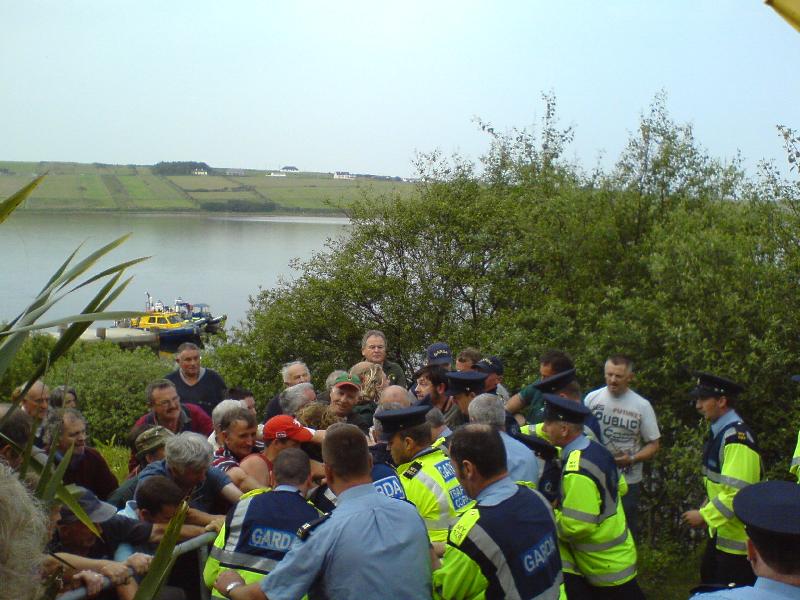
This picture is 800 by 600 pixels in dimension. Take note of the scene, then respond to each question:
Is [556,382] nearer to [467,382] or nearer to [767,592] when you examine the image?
[467,382]

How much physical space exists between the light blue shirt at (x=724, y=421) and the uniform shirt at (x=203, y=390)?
475 cm

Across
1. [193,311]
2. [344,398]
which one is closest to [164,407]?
[344,398]

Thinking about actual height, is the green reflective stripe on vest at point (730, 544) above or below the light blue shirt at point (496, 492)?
below

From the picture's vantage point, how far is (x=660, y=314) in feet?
27.2

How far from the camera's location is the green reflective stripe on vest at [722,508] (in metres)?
5.48

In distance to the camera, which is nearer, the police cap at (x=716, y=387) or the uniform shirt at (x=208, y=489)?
the uniform shirt at (x=208, y=489)

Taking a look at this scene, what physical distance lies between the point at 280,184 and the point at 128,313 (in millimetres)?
62143

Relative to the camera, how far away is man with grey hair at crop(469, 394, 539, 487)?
4746 millimetres

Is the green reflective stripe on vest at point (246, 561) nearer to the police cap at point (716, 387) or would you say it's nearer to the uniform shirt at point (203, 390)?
the police cap at point (716, 387)

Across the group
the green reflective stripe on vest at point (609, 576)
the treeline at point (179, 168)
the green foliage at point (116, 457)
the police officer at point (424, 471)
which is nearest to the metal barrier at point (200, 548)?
the police officer at point (424, 471)

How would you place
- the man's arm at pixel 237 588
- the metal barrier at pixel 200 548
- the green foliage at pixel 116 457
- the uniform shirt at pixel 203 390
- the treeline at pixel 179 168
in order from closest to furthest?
the man's arm at pixel 237 588 → the metal barrier at pixel 200 548 → the uniform shirt at pixel 203 390 → the green foliage at pixel 116 457 → the treeline at pixel 179 168

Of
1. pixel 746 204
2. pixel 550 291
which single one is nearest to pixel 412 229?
pixel 550 291

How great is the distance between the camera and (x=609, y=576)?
4758mm

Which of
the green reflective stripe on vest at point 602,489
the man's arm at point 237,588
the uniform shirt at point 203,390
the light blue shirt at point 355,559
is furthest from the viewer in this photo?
the uniform shirt at point 203,390
